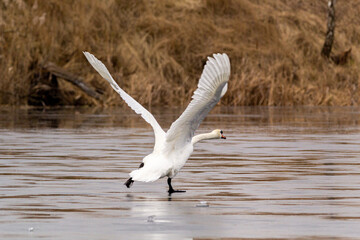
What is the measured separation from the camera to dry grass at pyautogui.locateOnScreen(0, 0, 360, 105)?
36.6m

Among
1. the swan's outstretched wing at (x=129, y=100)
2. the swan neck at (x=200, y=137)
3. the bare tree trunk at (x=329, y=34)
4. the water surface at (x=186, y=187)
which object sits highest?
the bare tree trunk at (x=329, y=34)

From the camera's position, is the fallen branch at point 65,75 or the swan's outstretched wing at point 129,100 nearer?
the swan's outstretched wing at point 129,100

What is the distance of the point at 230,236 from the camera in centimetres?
803

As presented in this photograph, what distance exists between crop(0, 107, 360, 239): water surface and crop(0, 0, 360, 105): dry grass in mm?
12190

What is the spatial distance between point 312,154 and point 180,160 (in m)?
6.18

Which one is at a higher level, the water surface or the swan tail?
the swan tail

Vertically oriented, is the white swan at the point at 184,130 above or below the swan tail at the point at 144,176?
above

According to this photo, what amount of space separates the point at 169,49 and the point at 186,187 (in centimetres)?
3031

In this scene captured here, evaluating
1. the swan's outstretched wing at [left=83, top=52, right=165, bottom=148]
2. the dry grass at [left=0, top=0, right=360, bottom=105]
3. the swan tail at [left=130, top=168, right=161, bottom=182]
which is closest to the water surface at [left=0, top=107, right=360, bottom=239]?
the swan tail at [left=130, top=168, right=161, bottom=182]

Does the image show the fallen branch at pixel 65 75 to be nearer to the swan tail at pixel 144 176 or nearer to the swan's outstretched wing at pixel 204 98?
the swan's outstretched wing at pixel 204 98

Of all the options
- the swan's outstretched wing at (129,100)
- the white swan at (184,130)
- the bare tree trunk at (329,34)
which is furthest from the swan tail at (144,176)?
the bare tree trunk at (329,34)

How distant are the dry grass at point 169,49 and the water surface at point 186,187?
12.2 m

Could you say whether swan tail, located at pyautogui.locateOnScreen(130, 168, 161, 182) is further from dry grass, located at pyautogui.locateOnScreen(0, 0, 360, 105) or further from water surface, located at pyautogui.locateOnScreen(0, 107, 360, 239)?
dry grass, located at pyautogui.locateOnScreen(0, 0, 360, 105)

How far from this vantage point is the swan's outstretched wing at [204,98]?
10.4 meters
